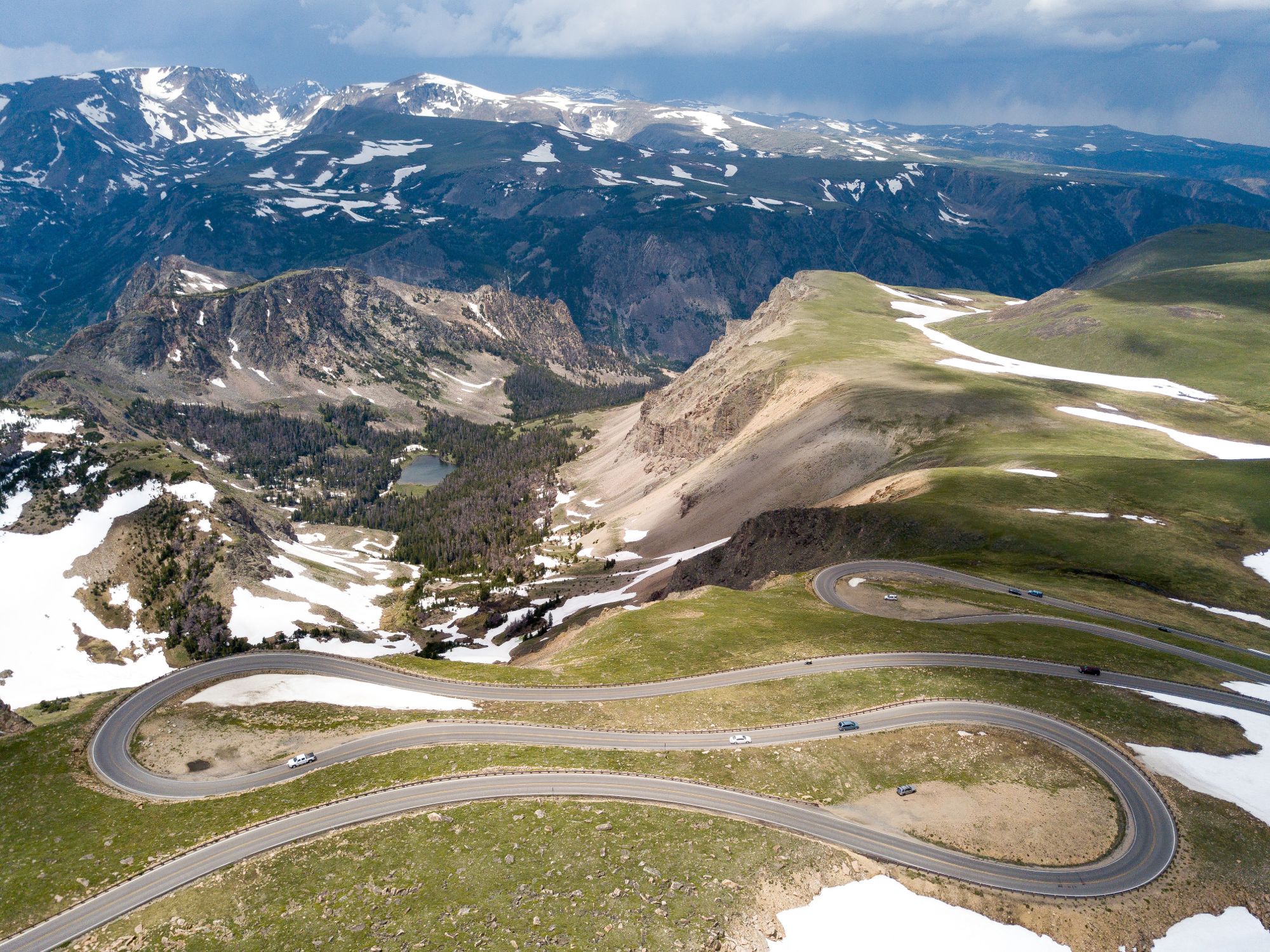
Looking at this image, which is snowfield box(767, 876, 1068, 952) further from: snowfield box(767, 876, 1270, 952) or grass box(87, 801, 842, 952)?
grass box(87, 801, 842, 952)

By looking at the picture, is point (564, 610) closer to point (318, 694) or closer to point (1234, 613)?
point (318, 694)

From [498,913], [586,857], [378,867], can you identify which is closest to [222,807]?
[378,867]

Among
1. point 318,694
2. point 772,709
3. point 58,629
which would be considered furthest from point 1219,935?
point 58,629

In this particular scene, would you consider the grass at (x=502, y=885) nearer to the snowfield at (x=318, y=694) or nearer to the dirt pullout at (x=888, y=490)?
the snowfield at (x=318, y=694)

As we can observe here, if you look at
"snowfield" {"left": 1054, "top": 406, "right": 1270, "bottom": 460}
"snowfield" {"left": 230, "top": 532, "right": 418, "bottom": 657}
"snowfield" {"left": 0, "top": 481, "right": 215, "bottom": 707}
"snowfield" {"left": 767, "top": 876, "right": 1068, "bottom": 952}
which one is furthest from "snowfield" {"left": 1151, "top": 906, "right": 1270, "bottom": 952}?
"snowfield" {"left": 0, "top": 481, "right": 215, "bottom": 707}

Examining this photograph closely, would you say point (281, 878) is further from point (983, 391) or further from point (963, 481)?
point (983, 391)

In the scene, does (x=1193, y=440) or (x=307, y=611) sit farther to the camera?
(x=1193, y=440)
